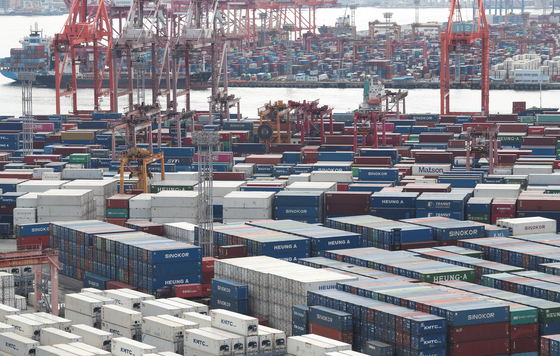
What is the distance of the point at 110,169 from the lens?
252 ft

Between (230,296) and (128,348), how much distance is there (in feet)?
25.2

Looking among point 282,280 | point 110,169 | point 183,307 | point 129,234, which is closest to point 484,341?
point 282,280

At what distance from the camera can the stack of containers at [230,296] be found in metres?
42.8

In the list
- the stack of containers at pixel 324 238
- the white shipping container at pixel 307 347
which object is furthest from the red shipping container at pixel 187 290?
the white shipping container at pixel 307 347

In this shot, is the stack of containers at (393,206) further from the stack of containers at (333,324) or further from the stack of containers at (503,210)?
the stack of containers at (333,324)

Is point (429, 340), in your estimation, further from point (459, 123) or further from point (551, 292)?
point (459, 123)

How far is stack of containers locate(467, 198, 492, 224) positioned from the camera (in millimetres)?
57656

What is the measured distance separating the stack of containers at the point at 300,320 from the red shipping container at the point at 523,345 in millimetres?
7406

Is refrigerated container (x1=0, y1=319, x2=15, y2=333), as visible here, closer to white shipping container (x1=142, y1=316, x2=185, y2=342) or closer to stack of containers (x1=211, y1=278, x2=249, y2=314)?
white shipping container (x1=142, y1=316, x2=185, y2=342)

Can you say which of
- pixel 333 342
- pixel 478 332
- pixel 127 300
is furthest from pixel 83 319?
pixel 478 332

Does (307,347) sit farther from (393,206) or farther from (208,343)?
(393,206)

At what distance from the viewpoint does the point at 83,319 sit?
42188 millimetres

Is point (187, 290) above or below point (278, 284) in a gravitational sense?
below

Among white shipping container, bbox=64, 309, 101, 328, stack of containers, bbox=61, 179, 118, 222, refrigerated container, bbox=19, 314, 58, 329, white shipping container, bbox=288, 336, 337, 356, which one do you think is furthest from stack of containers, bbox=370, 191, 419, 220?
refrigerated container, bbox=19, 314, 58, 329
